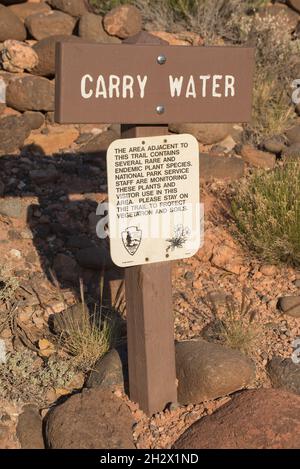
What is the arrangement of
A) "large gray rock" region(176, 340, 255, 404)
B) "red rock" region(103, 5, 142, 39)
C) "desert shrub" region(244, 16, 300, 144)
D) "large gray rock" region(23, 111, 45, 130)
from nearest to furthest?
"large gray rock" region(176, 340, 255, 404) → "large gray rock" region(23, 111, 45, 130) → "desert shrub" region(244, 16, 300, 144) → "red rock" region(103, 5, 142, 39)

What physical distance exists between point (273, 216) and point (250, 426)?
2060 millimetres

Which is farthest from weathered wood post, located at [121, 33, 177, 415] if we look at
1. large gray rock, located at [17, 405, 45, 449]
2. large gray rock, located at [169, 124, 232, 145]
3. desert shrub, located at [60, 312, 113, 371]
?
large gray rock, located at [169, 124, 232, 145]

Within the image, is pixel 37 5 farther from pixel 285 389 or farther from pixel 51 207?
pixel 285 389

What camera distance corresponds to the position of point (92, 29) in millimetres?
8172

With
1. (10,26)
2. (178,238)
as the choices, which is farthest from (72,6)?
(178,238)

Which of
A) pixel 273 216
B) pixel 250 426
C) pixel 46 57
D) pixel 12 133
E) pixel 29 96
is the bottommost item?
pixel 250 426

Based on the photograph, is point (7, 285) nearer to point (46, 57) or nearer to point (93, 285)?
point (93, 285)

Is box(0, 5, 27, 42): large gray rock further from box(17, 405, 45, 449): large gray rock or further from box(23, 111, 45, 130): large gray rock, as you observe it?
box(17, 405, 45, 449): large gray rock

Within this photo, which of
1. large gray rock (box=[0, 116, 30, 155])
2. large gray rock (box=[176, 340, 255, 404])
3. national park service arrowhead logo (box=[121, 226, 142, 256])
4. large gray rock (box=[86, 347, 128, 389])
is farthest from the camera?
large gray rock (box=[0, 116, 30, 155])

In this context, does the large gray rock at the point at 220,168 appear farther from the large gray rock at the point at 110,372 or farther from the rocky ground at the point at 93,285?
the large gray rock at the point at 110,372

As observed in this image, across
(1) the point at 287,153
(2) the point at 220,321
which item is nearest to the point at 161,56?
(2) the point at 220,321

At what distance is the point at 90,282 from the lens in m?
5.54

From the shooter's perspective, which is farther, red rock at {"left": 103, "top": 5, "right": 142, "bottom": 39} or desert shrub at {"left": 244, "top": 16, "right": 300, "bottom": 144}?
red rock at {"left": 103, "top": 5, "right": 142, "bottom": 39}

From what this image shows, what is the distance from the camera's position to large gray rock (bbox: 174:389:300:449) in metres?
3.85
